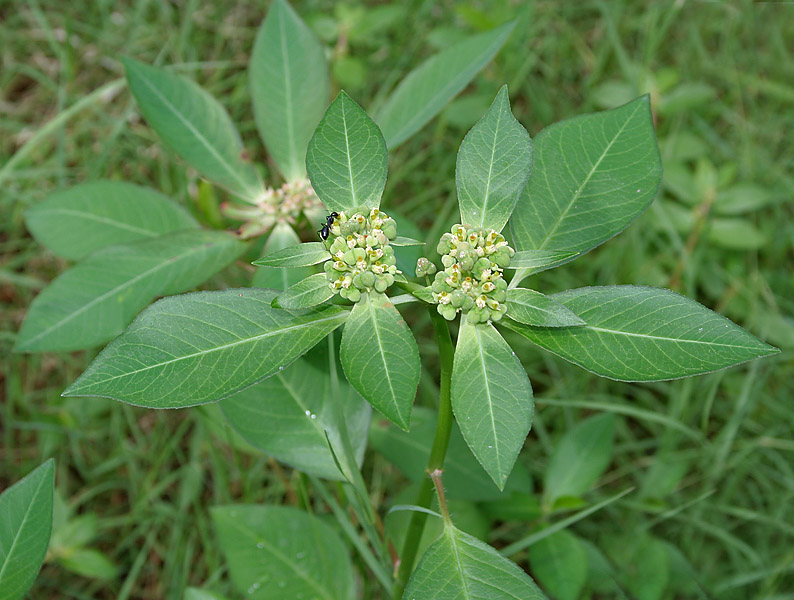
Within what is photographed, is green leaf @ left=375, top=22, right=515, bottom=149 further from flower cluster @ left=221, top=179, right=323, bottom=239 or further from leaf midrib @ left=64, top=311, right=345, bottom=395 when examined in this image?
leaf midrib @ left=64, top=311, right=345, bottom=395

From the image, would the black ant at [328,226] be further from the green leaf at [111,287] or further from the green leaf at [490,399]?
the green leaf at [111,287]

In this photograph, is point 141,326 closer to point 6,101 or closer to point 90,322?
point 90,322

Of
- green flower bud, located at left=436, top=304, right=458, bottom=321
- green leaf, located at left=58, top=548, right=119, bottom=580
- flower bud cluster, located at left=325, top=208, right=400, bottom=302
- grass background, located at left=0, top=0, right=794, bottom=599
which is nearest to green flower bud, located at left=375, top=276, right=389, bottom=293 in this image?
flower bud cluster, located at left=325, top=208, right=400, bottom=302

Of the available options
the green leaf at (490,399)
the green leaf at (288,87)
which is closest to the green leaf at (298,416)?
the green leaf at (490,399)

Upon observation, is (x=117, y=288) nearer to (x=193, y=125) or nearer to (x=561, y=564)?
(x=193, y=125)

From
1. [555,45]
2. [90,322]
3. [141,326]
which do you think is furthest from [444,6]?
[141,326]
